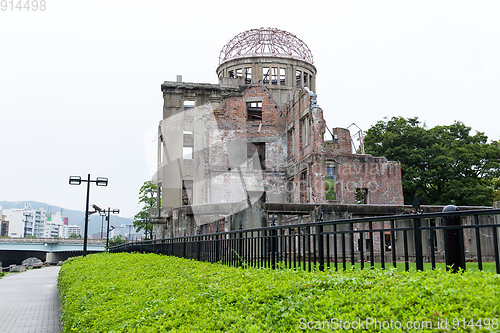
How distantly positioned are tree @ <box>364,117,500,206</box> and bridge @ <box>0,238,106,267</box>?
38.3 m

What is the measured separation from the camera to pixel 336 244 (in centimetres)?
560

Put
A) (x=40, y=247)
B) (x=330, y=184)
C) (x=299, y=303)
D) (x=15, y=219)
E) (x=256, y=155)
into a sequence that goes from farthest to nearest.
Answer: (x=15, y=219)
(x=40, y=247)
(x=256, y=155)
(x=330, y=184)
(x=299, y=303)

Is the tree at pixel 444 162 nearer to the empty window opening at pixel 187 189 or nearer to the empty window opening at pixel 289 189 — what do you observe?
the empty window opening at pixel 289 189

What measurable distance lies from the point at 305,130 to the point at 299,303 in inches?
1102

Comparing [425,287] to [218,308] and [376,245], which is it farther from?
[376,245]

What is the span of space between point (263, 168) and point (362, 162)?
8.33m

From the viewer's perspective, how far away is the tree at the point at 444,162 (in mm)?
37594

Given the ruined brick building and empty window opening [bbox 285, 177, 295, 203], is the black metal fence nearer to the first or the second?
the ruined brick building

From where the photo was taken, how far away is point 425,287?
3.47m

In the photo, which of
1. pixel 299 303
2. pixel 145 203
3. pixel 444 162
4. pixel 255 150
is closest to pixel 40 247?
→ pixel 145 203

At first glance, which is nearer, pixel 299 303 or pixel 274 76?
pixel 299 303

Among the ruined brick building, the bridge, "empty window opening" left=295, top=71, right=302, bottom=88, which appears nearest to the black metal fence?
the ruined brick building

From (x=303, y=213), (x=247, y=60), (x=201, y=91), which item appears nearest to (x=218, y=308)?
(x=303, y=213)

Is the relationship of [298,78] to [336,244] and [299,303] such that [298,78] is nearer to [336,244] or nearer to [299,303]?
[336,244]
